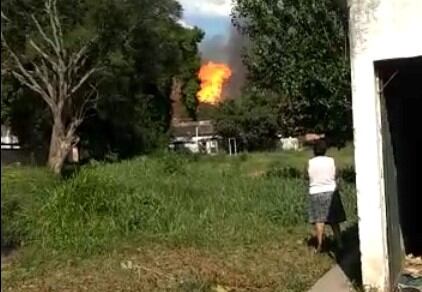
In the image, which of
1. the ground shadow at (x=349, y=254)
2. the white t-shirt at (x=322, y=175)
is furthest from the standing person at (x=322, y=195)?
the ground shadow at (x=349, y=254)

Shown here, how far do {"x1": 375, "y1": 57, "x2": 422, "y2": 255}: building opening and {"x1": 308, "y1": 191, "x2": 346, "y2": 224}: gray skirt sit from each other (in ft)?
3.35

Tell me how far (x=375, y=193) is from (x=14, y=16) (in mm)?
22774

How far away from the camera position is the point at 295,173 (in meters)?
25.7

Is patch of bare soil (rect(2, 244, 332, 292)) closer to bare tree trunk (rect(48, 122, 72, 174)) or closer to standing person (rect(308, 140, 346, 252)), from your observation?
standing person (rect(308, 140, 346, 252))

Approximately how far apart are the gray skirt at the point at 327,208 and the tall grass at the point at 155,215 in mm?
1412

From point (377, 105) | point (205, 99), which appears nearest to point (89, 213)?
point (377, 105)

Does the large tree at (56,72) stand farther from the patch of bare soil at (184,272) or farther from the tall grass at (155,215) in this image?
the patch of bare soil at (184,272)

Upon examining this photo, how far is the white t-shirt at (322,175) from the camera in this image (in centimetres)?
→ 1098

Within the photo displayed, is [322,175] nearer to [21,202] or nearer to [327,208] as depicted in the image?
[327,208]

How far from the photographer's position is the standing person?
36.1 feet

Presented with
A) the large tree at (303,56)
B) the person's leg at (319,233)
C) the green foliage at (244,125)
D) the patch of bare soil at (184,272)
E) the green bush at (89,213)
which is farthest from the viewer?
the green foliage at (244,125)

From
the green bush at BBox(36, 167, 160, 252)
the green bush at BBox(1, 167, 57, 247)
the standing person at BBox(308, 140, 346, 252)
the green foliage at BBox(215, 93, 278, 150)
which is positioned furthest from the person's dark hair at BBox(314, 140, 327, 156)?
the green foliage at BBox(215, 93, 278, 150)

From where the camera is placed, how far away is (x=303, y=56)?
66.0ft

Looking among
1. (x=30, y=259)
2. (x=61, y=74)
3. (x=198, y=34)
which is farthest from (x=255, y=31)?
(x=198, y=34)
